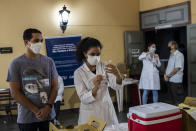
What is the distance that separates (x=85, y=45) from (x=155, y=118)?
2.82ft

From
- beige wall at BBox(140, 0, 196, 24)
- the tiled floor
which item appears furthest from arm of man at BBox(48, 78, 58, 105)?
beige wall at BBox(140, 0, 196, 24)

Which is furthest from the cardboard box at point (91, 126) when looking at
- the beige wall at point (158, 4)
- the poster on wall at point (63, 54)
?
the beige wall at point (158, 4)

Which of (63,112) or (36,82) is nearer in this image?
(36,82)

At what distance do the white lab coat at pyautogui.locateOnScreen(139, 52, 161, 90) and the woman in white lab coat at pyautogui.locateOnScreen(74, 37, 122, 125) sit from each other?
298 centimetres

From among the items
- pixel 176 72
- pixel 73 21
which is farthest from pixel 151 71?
pixel 73 21

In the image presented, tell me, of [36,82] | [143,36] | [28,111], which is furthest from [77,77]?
[143,36]

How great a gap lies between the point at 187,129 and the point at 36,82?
1252mm

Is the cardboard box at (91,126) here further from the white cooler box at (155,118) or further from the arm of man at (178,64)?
the arm of man at (178,64)

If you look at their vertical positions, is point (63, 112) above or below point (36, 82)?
below

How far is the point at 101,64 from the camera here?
190 centimetres

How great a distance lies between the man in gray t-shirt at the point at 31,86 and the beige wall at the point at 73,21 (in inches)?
121

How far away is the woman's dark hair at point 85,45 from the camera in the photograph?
1.79m

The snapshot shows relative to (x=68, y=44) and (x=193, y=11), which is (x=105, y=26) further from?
(x=193, y=11)

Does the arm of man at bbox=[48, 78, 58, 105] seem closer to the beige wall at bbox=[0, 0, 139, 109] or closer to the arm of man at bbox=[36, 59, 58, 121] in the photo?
the arm of man at bbox=[36, 59, 58, 121]
